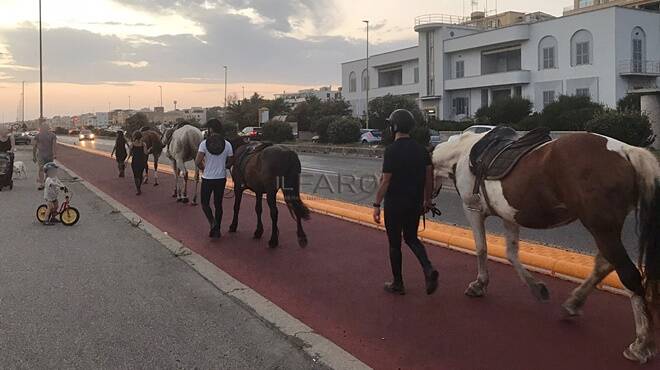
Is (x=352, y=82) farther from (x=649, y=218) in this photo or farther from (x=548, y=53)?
(x=649, y=218)

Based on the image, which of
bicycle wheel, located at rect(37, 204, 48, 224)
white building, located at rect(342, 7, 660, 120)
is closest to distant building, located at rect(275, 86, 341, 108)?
white building, located at rect(342, 7, 660, 120)

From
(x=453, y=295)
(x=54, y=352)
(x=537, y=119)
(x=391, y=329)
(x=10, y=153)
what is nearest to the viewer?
(x=54, y=352)

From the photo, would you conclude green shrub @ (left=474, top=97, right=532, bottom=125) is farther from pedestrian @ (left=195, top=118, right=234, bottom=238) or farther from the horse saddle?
the horse saddle

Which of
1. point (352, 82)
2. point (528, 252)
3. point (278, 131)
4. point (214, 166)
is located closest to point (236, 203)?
point (214, 166)

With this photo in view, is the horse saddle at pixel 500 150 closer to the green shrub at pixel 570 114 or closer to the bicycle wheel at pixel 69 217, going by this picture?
the bicycle wheel at pixel 69 217

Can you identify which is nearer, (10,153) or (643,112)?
(10,153)

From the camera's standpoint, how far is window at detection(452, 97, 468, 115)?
6778 centimetres

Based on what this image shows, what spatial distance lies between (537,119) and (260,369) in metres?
37.8

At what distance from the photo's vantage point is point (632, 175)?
427 cm

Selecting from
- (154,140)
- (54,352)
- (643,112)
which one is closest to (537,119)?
(643,112)

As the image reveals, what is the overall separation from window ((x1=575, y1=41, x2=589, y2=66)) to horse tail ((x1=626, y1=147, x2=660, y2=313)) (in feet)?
182

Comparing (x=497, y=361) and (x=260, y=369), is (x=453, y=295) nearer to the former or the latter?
(x=497, y=361)

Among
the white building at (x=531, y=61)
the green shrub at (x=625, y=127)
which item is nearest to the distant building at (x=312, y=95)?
the white building at (x=531, y=61)

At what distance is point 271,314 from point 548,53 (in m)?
58.7
